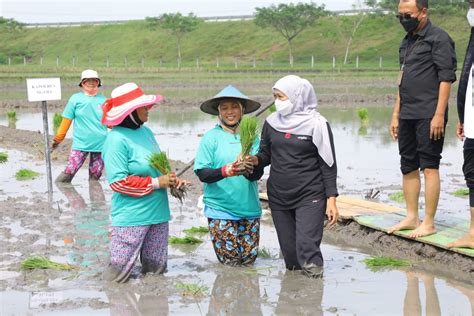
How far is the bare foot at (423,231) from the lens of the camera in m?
7.59

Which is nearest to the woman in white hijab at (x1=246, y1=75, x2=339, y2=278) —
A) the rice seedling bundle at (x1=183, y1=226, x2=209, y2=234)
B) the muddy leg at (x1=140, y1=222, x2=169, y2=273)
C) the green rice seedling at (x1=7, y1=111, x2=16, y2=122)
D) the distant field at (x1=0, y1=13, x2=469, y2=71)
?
the muddy leg at (x1=140, y1=222, x2=169, y2=273)

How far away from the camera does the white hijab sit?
262 inches

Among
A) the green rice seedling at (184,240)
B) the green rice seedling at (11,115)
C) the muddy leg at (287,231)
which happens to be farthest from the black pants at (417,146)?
the green rice seedling at (11,115)

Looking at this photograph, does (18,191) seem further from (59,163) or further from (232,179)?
(232,179)

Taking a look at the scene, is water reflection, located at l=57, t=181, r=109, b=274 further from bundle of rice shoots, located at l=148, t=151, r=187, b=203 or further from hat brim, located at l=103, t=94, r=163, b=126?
hat brim, located at l=103, t=94, r=163, b=126

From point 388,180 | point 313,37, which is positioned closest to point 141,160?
point 388,180

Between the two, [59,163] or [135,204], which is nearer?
[135,204]

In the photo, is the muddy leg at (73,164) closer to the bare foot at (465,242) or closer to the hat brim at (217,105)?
the hat brim at (217,105)

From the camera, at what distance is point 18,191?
11547 millimetres

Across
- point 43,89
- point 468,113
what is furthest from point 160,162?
point 43,89

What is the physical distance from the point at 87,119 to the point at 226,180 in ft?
17.1

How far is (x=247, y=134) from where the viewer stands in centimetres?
680

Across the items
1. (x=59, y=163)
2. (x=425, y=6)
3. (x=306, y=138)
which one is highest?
(x=425, y=6)

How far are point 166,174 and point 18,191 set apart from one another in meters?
5.51
